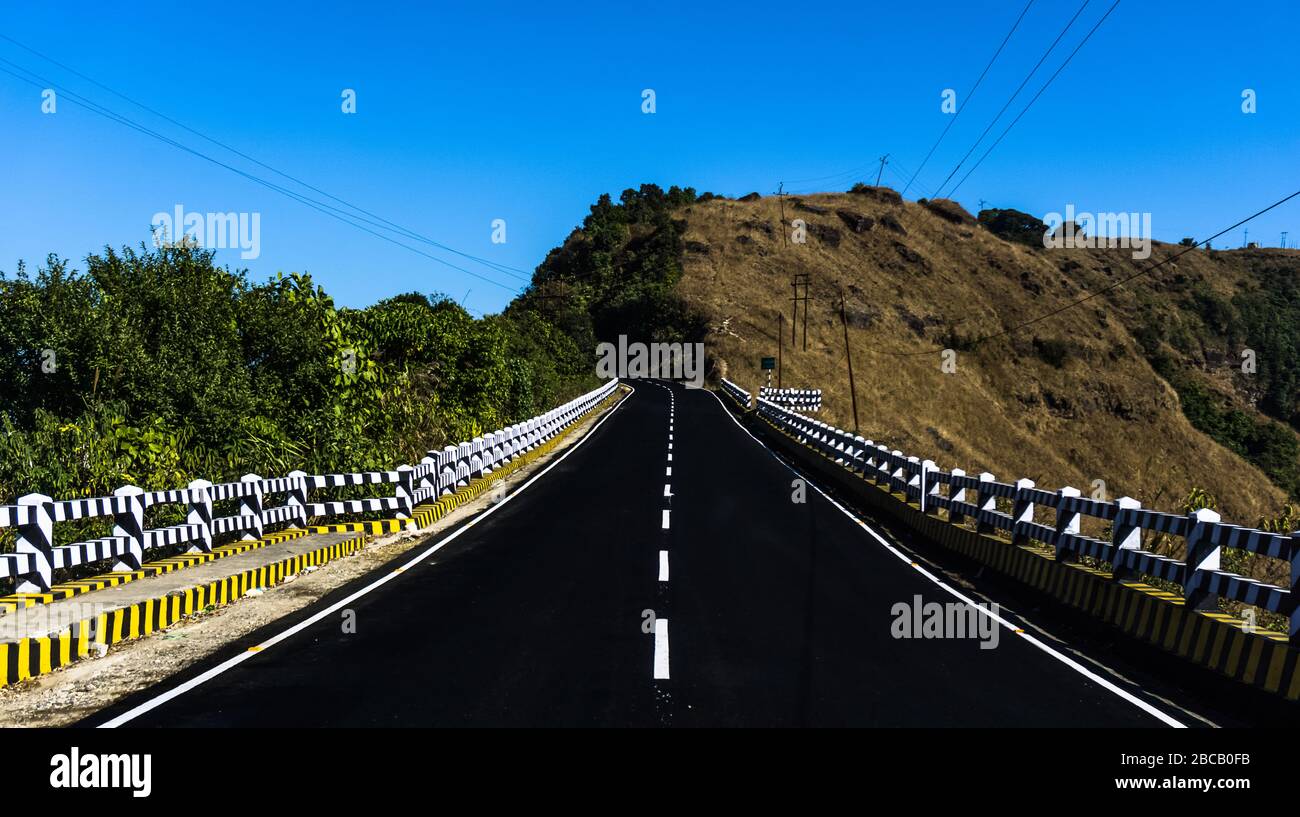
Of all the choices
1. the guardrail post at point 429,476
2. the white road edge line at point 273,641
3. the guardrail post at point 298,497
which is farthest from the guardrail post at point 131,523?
the guardrail post at point 429,476

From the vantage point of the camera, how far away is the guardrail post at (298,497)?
1449 centimetres

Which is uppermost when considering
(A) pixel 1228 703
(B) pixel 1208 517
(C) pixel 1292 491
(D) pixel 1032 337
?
(D) pixel 1032 337

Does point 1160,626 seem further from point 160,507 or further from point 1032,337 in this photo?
point 1032,337

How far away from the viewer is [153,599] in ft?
30.0

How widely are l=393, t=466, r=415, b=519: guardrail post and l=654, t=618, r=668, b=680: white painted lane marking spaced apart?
26.7 ft

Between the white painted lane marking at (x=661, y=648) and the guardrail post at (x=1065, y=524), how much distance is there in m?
5.07

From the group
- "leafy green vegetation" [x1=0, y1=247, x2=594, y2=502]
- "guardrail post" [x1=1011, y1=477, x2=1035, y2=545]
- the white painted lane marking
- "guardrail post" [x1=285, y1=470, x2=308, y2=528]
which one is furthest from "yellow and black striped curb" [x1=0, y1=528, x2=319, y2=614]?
"guardrail post" [x1=1011, y1=477, x2=1035, y2=545]

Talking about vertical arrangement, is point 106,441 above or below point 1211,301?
below

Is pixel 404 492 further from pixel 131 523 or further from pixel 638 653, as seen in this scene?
pixel 638 653

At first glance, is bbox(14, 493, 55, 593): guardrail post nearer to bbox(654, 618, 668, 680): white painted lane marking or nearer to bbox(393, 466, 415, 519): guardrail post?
bbox(654, 618, 668, 680): white painted lane marking

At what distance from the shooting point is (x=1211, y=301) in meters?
127

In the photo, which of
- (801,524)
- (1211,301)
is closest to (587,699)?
(801,524)

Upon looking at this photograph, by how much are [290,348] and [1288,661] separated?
21.8 meters

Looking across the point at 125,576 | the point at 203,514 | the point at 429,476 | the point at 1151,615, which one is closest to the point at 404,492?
the point at 429,476
